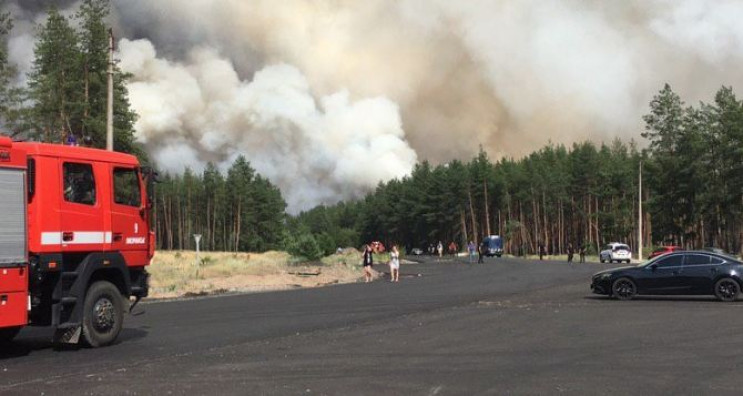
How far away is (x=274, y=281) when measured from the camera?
36.7 meters

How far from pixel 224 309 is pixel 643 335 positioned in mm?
11608

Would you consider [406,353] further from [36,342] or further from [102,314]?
[36,342]

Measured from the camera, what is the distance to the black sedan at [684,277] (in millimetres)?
21234

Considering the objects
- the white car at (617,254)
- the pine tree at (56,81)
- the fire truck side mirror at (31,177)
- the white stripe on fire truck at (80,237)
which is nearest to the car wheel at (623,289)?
the white stripe on fire truck at (80,237)

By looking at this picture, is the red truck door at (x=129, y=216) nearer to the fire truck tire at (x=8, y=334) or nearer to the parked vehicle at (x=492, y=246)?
the fire truck tire at (x=8, y=334)

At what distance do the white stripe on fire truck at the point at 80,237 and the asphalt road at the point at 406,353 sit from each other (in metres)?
1.82

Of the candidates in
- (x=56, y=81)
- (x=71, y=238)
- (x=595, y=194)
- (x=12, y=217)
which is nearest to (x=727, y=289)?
(x=71, y=238)

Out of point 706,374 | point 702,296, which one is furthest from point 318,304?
point 706,374

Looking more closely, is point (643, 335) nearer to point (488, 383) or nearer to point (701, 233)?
point (488, 383)

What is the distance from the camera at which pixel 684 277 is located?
21.5 m

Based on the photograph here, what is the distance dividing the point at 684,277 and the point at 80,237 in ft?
55.7

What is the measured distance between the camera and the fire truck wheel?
12.3 metres

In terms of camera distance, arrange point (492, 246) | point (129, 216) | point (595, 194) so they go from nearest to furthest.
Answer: point (129, 216), point (492, 246), point (595, 194)

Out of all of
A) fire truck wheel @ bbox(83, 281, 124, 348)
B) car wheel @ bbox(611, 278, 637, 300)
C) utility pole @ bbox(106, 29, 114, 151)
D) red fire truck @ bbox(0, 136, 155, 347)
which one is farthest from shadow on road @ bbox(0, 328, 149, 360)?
car wheel @ bbox(611, 278, 637, 300)
